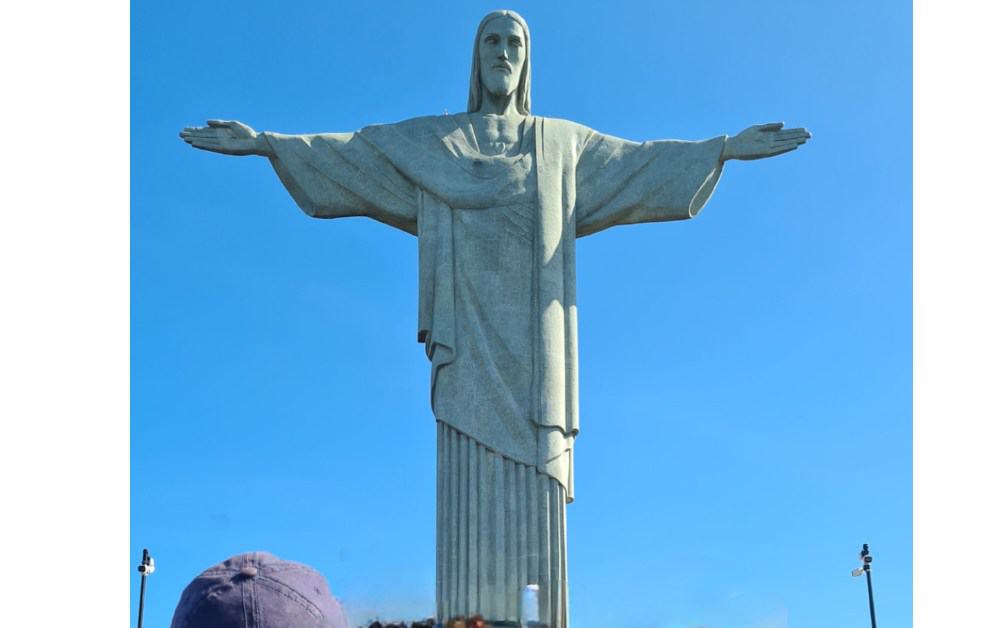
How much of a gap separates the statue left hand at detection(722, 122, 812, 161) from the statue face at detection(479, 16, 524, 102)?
2463 millimetres

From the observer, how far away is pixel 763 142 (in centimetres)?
1630

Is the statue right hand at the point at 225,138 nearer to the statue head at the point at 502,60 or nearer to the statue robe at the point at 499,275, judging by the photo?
the statue robe at the point at 499,275

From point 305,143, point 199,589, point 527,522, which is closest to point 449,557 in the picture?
point 527,522

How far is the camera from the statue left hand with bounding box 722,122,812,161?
1623cm

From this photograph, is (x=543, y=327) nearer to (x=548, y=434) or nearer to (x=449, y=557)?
(x=548, y=434)

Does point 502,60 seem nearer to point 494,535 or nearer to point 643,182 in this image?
point 643,182

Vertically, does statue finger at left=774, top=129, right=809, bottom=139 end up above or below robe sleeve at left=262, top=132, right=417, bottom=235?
above

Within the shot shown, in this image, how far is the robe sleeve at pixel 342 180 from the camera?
16328 mm

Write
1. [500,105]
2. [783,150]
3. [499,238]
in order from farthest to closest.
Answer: [500,105] < [783,150] < [499,238]

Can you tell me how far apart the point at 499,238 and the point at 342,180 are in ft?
6.24

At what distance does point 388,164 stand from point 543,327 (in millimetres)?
2597

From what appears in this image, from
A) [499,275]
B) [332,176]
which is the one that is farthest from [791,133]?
[332,176]

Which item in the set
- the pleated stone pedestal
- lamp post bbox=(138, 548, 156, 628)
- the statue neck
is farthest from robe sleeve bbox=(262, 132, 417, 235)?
lamp post bbox=(138, 548, 156, 628)

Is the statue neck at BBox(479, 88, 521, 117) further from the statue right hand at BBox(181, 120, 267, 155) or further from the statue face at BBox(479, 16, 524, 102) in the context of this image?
the statue right hand at BBox(181, 120, 267, 155)
